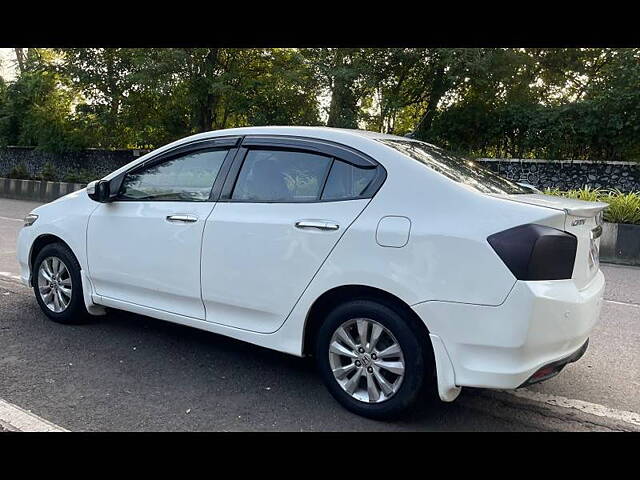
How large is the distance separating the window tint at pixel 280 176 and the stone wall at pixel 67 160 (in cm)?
1523

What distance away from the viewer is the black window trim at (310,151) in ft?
10.5

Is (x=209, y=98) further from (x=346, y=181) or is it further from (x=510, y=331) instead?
(x=510, y=331)

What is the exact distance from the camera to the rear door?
322cm

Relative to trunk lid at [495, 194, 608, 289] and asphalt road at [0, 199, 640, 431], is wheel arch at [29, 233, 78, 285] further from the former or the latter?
trunk lid at [495, 194, 608, 289]

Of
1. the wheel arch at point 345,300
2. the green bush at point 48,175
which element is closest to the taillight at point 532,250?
the wheel arch at point 345,300

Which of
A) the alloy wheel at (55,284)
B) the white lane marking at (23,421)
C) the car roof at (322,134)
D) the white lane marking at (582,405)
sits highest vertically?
the car roof at (322,134)

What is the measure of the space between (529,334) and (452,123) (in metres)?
13.0

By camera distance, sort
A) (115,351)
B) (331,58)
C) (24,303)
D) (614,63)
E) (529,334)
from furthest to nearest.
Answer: (331,58), (614,63), (24,303), (115,351), (529,334)

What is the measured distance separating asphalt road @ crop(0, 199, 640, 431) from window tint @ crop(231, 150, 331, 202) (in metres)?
1.22

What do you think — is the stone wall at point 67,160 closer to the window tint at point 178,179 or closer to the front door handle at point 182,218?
the window tint at point 178,179

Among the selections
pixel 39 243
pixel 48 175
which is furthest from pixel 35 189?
pixel 39 243
